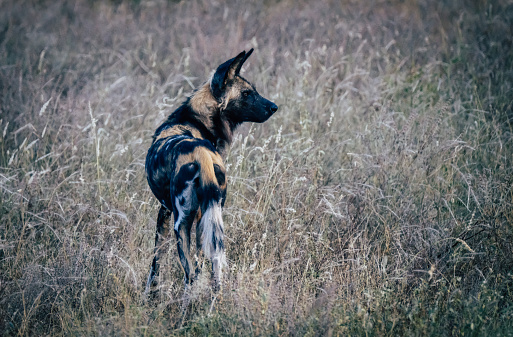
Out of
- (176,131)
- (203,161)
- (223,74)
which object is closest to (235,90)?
(223,74)

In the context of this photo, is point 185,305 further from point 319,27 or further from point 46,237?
point 319,27

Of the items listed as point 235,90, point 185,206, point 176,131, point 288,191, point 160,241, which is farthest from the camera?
point 288,191

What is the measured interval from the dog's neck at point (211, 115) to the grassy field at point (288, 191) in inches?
9.5

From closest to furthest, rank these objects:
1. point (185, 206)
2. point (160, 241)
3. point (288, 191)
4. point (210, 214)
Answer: point (210, 214)
point (185, 206)
point (160, 241)
point (288, 191)

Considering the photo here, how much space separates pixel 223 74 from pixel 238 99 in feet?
0.87

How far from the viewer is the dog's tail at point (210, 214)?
276 centimetres

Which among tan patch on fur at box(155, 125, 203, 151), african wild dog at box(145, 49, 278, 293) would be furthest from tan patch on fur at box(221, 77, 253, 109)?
tan patch on fur at box(155, 125, 203, 151)

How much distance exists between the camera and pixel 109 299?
3.04m

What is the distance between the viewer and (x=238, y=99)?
156 inches

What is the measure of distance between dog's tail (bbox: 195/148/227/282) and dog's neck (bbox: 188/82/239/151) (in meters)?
0.99

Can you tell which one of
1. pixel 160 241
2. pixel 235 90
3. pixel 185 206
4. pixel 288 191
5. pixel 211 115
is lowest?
pixel 288 191

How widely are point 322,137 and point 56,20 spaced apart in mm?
6368

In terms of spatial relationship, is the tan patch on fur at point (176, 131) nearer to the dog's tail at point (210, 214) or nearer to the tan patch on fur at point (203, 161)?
the tan patch on fur at point (203, 161)

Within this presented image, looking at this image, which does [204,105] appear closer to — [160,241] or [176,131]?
[176,131]
